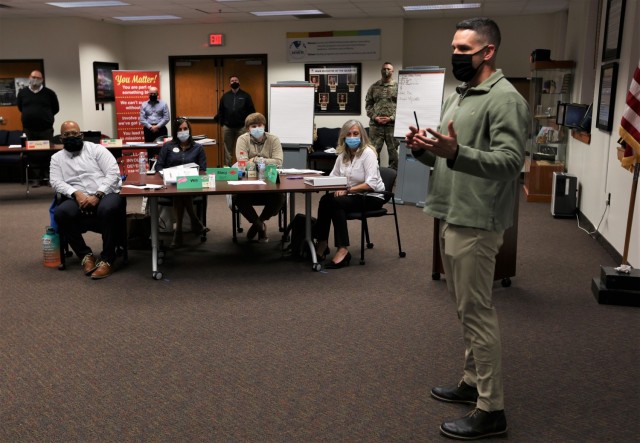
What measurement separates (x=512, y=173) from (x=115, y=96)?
31.8 feet

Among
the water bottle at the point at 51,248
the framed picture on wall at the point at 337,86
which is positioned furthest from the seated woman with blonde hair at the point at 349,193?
the framed picture on wall at the point at 337,86

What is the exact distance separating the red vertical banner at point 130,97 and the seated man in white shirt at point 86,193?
5.75 metres

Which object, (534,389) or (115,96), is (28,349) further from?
(115,96)

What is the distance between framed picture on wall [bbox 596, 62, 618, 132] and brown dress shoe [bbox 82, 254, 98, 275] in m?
4.65

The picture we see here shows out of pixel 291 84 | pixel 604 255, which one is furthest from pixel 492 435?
pixel 291 84

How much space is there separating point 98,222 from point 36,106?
18.1 feet

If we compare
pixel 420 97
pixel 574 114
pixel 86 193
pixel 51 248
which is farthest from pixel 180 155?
pixel 574 114

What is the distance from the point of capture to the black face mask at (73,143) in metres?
5.03

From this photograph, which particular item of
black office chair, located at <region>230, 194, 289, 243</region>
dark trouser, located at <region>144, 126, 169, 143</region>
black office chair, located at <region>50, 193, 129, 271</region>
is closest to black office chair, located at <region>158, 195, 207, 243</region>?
black office chair, located at <region>230, 194, 289, 243</region>

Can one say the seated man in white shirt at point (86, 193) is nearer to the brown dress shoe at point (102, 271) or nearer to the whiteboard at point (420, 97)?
the brown dress shoe at point (102, 271)

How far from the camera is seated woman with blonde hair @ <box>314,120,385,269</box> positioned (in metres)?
5.11

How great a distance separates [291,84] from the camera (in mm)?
8023

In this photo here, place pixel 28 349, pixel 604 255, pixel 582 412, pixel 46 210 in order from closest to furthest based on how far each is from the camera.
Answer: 1. pixel 582 412
2. pixel 28 349
3. pixel 604 255
4. pixel 46 210

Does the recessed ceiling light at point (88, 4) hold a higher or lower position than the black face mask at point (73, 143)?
higher
